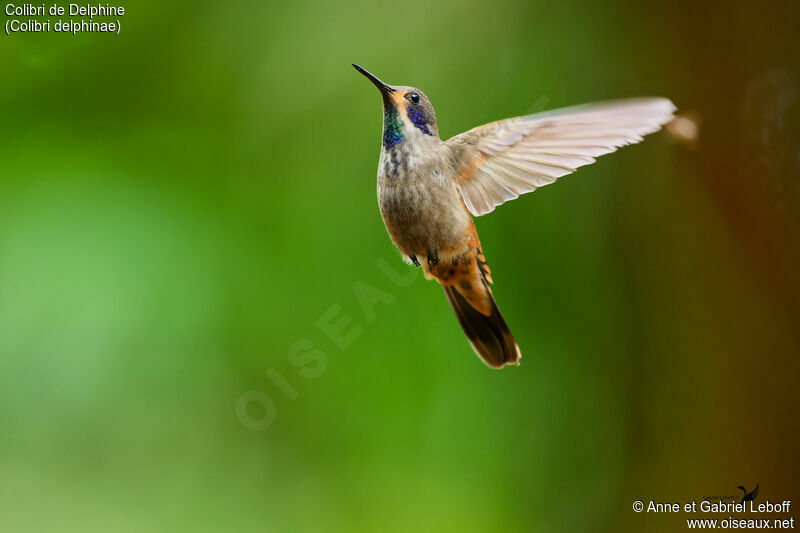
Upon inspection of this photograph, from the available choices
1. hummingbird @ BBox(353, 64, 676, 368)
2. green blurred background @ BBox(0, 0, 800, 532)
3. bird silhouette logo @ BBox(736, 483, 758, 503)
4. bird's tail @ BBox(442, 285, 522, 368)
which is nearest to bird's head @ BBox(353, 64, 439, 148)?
hummingbird @ BBox(353, 64, 676, 368)

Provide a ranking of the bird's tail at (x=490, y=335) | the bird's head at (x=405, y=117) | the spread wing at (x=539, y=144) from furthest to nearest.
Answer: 1. the bird's tail at (x=490, y=335)
2. the bird's head at (x=405, y=117)
3. the spread wing at (x=539, y=144)

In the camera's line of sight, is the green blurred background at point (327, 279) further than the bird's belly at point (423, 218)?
Yes

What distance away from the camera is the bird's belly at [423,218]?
0.77 m

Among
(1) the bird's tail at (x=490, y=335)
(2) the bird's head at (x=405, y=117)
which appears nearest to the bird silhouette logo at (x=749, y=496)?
(1) the bird's tail at (x=490, y=335)

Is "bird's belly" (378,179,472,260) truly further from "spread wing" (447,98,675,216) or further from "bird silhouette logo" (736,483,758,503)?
"bird silhouette logo" (736,483,758,503)

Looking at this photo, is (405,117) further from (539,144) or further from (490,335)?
(490,335)

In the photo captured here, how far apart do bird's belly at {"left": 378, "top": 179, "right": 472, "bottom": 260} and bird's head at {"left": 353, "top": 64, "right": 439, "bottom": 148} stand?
2.2 inches

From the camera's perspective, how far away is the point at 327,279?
1673mm

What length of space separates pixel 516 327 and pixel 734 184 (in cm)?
63

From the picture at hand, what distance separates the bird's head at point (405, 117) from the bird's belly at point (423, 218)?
6 cm

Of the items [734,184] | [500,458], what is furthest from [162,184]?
[734,184]

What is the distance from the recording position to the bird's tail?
2.94 ft

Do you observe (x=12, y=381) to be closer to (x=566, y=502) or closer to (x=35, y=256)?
(x=35, y=256)

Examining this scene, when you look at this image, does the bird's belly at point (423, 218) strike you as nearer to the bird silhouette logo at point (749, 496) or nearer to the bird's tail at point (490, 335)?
the bird's tail at point (490, 335)
